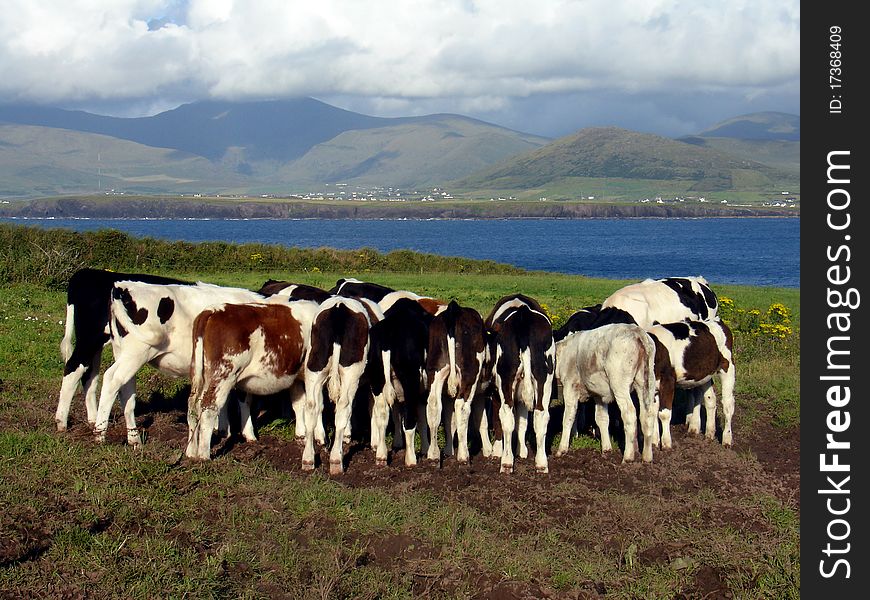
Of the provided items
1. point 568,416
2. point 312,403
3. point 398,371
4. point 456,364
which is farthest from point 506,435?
point 312,403

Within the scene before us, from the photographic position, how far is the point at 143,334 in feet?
39.8

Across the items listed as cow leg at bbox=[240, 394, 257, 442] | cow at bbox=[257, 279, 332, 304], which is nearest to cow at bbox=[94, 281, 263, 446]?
cow leg at bbox=[240, 394, 257, 442]

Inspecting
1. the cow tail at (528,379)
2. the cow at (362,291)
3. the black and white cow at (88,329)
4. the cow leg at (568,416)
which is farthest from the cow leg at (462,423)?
the black and white cow at (88,329)

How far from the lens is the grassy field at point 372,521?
8.27 m

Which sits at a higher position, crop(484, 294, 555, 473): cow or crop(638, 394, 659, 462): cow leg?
crop(484, 294, 555, 473): cow

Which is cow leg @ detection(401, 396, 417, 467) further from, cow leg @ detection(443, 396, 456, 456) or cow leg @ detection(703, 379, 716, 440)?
cow leg @ detection(703, 379, 716, 440)

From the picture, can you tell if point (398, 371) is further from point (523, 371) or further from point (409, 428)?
point (523, 371)

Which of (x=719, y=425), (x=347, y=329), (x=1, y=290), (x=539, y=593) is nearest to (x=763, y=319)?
(x=719, y=425)

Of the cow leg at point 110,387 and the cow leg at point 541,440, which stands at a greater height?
the cow leg at point 110,387

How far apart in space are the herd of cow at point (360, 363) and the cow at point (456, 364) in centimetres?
2

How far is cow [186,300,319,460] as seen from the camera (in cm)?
1170

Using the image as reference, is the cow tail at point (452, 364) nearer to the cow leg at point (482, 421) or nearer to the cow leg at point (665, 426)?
the cow leg at point (482, 421)

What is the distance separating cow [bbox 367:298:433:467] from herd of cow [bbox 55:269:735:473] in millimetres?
16

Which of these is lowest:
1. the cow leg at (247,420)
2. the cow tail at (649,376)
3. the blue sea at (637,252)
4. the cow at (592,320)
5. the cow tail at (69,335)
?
the blue sea at (637,252)
